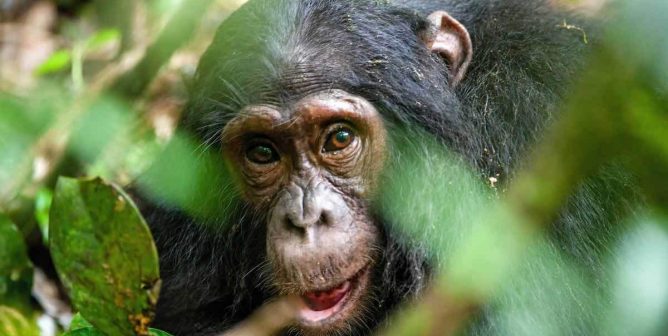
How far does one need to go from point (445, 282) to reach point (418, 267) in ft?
9.08

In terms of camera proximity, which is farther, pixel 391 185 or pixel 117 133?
pixel 117 133

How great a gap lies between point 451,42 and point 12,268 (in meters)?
2.39

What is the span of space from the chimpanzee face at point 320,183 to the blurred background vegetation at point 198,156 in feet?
0.78

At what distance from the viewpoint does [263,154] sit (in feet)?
13.4

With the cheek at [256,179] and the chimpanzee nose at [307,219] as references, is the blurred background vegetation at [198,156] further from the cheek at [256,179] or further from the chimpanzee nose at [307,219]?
the chimpanzee nose at [307,219]

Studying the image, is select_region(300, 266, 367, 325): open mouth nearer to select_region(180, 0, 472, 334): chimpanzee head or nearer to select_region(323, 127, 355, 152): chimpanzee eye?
select_region(180, 0, 472, 334): chimpanzee head

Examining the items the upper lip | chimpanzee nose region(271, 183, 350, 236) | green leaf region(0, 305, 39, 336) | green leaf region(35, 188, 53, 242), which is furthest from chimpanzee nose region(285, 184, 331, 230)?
green leaf region(35, 188, 53, 242)

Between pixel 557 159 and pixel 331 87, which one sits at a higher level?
pixel 557 159

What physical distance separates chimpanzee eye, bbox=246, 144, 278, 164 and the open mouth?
67cm

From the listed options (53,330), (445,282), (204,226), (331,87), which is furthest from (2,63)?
(445,282)

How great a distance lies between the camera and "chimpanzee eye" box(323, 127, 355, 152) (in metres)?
3.97

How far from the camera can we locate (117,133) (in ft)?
18.3

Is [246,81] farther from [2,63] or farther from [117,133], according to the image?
[2,63]

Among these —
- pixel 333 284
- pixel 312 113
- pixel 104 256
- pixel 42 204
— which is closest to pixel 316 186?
pixel 312 113
